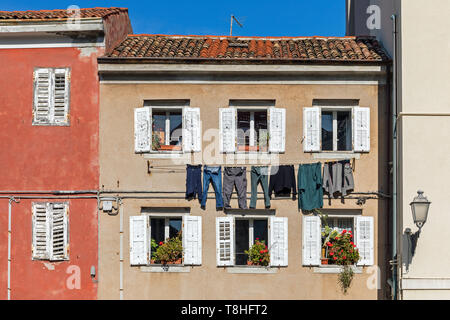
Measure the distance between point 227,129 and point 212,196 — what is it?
154 centimetres

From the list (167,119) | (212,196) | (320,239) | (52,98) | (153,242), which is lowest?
(153,242)

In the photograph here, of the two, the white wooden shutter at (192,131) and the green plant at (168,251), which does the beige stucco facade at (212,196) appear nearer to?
the white wooden shutter at (192,131)

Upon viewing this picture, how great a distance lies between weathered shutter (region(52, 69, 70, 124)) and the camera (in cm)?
1166

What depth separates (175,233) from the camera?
1184 cm

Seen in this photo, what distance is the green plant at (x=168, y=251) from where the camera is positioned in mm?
11445

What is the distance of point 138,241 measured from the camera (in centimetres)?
1155

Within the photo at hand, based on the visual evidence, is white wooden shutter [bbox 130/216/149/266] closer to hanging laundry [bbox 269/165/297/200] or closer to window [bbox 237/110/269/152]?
window [bbox 237/110/269/152]

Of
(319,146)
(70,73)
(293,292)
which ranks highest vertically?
(70,73)

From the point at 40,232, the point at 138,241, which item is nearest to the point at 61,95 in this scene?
the point at 40,232

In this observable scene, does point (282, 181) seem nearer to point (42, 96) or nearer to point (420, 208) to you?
point (420, 208)

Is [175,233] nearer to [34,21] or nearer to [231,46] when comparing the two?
[231,46]

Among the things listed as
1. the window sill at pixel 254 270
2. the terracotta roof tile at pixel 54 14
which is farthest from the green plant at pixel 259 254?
the terracotta roof tile at pixel 54 14

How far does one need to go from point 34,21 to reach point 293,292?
8302mm

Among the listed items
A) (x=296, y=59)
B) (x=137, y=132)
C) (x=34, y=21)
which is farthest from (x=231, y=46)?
(x=34, y=21)
